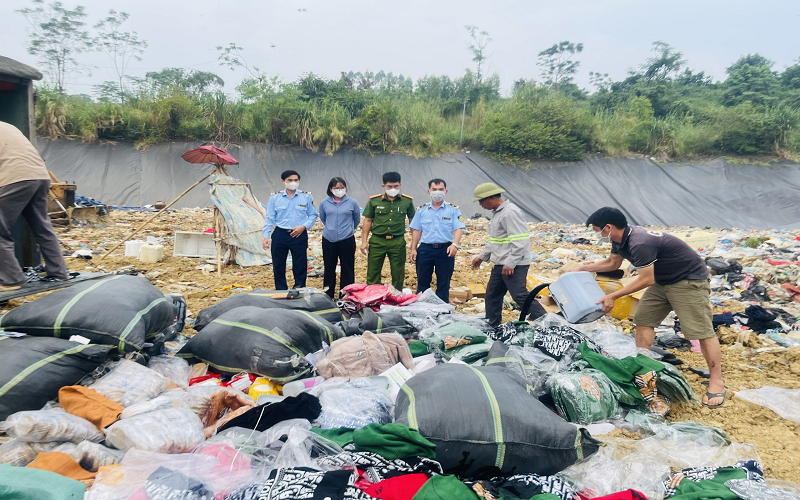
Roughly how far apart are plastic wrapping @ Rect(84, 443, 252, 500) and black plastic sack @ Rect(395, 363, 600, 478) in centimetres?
66

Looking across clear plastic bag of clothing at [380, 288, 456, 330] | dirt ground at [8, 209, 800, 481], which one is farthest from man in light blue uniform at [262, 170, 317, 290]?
clear plastic bag of clothing at [380, 288, 456, 330]

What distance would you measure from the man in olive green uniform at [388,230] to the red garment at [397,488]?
331 cm

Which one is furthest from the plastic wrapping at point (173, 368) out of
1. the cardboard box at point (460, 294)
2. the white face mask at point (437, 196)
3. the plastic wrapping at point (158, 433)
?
the cardboard box at point (460, 294)

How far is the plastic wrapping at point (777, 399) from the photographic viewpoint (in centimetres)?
256

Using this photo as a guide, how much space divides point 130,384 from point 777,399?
3.67 m

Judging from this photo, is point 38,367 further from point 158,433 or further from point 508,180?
point 508,180

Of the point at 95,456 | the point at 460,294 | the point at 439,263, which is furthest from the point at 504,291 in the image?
the point at 95,456

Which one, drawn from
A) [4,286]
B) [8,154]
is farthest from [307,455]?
[8,154]

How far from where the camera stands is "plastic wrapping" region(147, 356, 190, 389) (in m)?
2.44

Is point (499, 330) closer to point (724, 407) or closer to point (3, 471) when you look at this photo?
point (724, 407)

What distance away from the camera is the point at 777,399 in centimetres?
270

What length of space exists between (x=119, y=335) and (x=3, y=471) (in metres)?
1.11

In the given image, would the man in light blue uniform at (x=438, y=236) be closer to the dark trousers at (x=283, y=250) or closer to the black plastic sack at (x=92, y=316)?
the dark trousers at (x=283, y=250)

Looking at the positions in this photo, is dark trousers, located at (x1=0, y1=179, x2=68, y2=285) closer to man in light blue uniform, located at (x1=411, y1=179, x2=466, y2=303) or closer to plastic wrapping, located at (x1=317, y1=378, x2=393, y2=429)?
plastic wrapping, located at (x1=317, y1=378, x2=393, y2=429)
